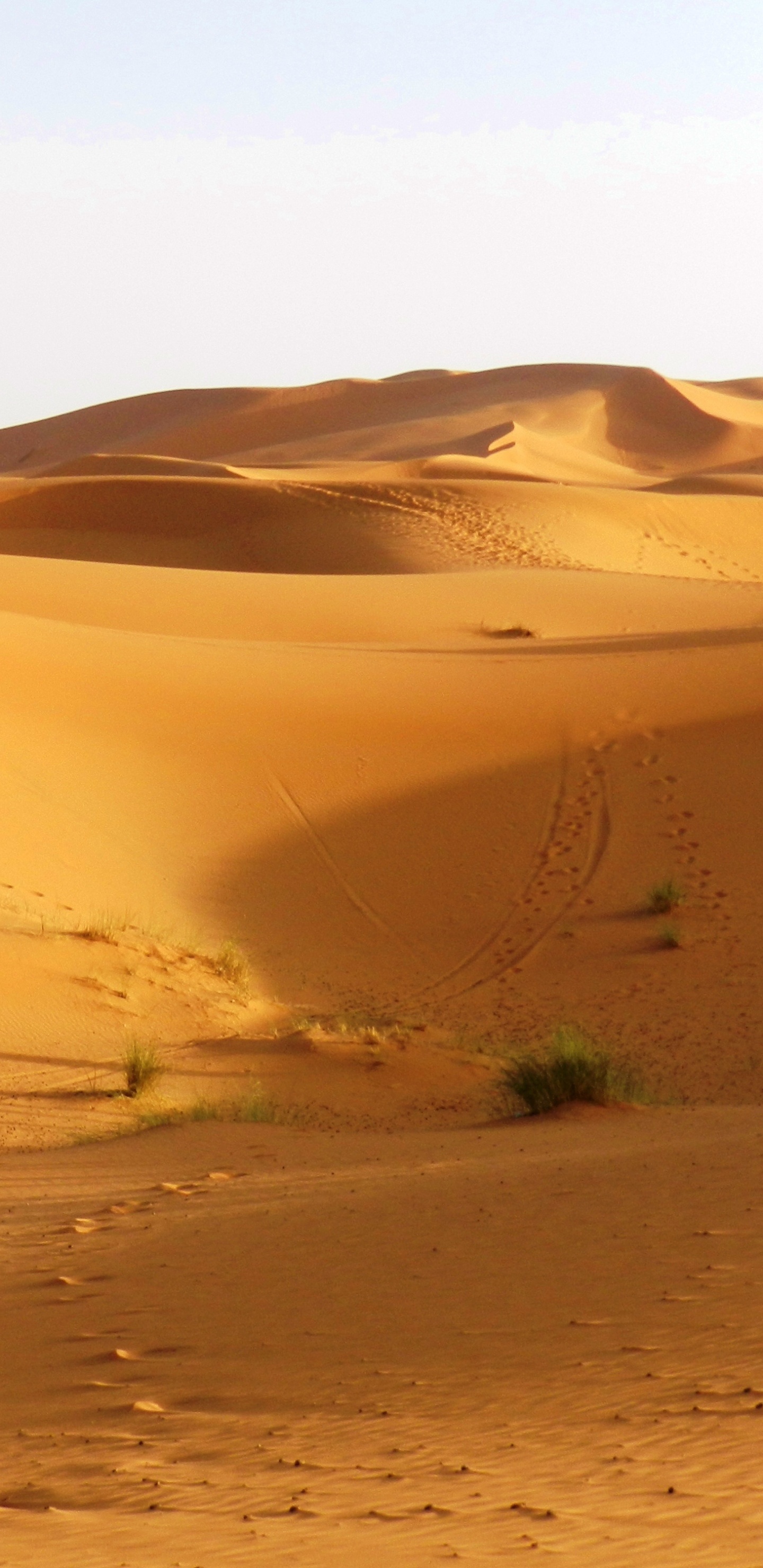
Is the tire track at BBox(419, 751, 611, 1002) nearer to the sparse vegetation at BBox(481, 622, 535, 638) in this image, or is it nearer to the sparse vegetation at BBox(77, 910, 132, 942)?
the sparse vegetation at BBox(77, 910, 132, 942)

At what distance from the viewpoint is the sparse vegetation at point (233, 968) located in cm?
1219

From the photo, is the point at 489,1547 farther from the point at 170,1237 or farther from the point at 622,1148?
the point at 622,1148

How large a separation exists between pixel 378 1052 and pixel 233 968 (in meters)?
1.75

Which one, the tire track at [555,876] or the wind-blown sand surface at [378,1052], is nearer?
the wind-blown sand surface at [378,1052]

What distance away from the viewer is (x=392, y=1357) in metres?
5.14

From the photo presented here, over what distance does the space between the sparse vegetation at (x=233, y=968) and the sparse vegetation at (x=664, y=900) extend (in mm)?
3556

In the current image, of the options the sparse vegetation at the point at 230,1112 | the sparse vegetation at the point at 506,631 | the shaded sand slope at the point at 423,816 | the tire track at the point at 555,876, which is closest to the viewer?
the sparse vegetation at the point at 230,1112

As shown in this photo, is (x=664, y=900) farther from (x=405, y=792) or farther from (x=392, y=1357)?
(x=392, y=1357)

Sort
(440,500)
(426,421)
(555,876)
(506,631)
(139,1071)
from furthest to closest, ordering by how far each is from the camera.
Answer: (426,421) → (440,500) → (506,631) → (555,876) → (139,1071)

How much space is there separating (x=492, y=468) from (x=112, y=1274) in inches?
1719

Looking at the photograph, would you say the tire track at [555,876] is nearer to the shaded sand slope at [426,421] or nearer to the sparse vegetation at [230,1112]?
the sparse vegetation at [230,1112]

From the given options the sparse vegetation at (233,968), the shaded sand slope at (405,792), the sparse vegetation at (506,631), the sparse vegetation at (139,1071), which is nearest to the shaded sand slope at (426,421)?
the sparse vegetation at (506,631)

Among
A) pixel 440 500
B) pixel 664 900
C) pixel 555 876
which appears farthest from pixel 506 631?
pixel 440 500

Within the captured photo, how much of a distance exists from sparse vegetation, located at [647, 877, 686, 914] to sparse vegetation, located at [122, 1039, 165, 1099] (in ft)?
18.0
